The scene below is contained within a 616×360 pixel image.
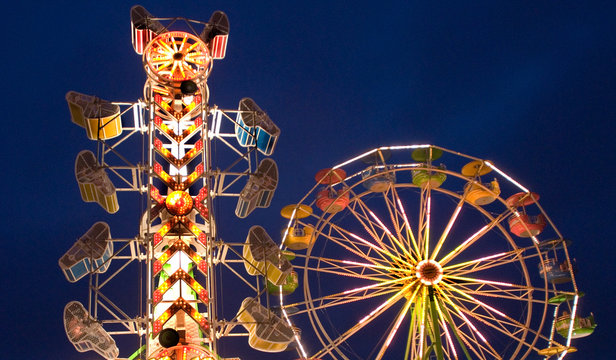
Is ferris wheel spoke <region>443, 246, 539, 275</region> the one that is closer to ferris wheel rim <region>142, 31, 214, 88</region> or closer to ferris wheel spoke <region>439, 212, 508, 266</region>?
ferris wheel spoke <region>439, 212, 508, 266</region>

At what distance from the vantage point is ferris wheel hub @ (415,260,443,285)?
68.6ft

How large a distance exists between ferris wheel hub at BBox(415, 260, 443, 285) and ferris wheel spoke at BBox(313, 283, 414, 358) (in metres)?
0.43

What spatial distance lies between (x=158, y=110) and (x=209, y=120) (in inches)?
50.7

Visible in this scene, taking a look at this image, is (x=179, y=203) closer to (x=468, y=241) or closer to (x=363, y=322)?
(x=363, y=322)

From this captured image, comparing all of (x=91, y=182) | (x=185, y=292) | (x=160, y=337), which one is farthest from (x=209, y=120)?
(x=160, y=337)

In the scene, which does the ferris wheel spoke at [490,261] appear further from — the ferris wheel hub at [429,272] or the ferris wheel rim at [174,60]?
the ferris wheel rim at [174,60]

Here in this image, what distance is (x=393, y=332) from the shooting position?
2016 cm

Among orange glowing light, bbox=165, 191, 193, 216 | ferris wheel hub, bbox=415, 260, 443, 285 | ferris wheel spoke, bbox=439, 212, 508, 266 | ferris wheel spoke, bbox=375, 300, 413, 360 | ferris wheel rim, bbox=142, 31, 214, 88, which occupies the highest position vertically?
ferris wheel rim, bbox=142, 31, 214, 88

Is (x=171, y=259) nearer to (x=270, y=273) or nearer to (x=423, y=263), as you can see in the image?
(x=270, y=273)

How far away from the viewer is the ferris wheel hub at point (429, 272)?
68.6 feet

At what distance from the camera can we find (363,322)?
20.6 metres

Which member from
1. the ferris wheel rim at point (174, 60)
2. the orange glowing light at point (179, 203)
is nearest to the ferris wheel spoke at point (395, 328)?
the orange glowing light at point (179, 203)

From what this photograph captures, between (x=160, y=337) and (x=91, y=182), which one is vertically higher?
(x=91, y=182)

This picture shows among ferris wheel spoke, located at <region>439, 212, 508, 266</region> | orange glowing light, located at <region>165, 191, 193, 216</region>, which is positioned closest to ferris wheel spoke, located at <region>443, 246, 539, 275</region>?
ferris wheel spoke, located at <region>439, 212, 508, 266</region>
